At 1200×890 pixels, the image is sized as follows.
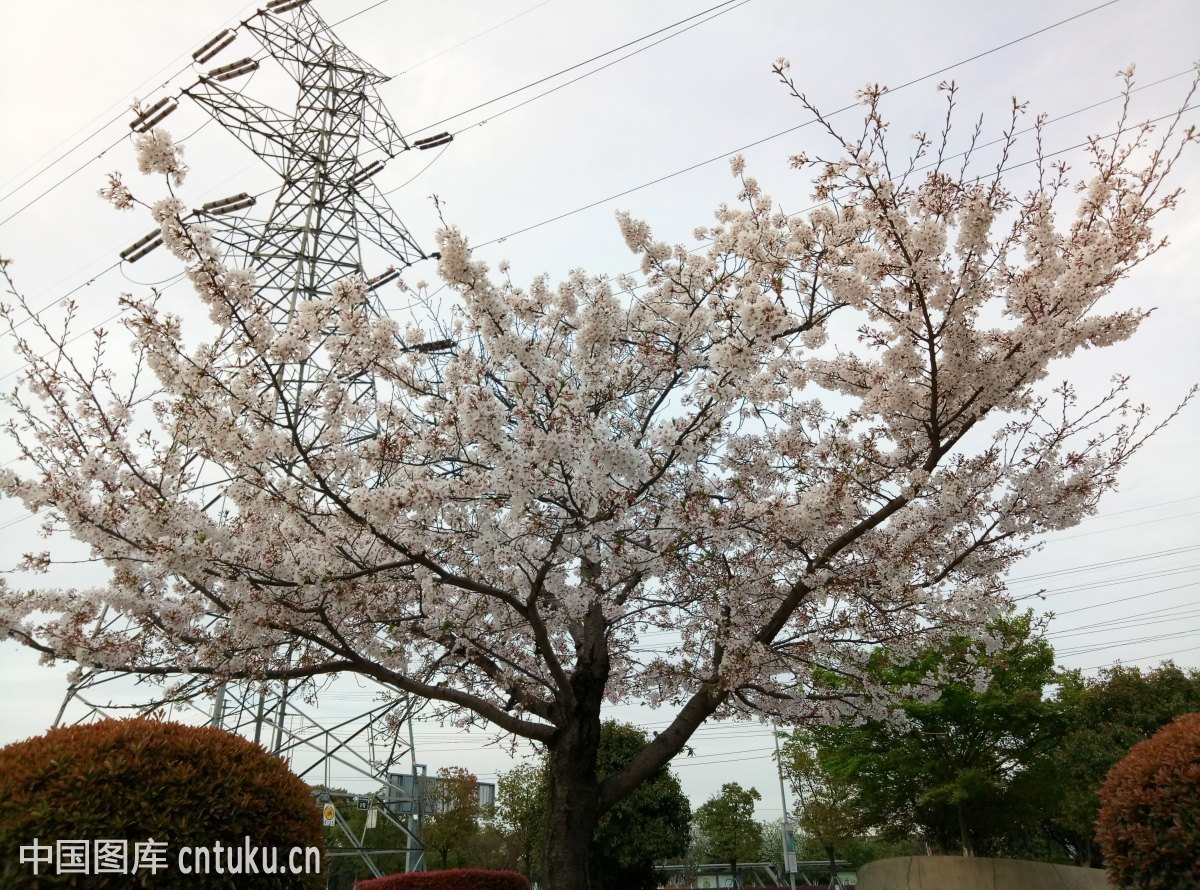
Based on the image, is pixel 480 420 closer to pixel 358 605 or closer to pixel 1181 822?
pixel 358 605

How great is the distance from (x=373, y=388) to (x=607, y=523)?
443 cm

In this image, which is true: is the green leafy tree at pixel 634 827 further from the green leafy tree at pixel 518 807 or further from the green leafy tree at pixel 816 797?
the green leafy tree at pixel 816 797

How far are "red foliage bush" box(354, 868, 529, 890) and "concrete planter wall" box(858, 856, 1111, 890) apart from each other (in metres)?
5.04

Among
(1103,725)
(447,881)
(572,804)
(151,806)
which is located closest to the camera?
(151,806)

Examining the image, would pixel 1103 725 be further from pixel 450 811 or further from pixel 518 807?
pixel 450 811

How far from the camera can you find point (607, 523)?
6121 millimetres

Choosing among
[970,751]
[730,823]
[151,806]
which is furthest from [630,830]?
[730,823]

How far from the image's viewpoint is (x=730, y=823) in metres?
29.9

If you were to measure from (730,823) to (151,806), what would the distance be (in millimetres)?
29808

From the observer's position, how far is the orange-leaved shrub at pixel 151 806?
362 centimetres

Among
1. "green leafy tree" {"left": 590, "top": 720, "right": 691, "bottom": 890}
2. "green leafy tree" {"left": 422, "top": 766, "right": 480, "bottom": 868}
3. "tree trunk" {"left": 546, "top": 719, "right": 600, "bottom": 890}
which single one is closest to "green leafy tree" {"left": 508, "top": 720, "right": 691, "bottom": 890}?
"green leafy tree" {"left": 590, "top": 720, "right": 691, "bottom": 890}

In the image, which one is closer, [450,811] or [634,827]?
[634,827]

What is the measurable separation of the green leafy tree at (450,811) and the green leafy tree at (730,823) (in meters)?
8.82

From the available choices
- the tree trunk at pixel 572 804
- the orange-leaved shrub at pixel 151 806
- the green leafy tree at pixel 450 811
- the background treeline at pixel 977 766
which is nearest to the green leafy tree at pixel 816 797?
the background treeline at pixel 977 766
